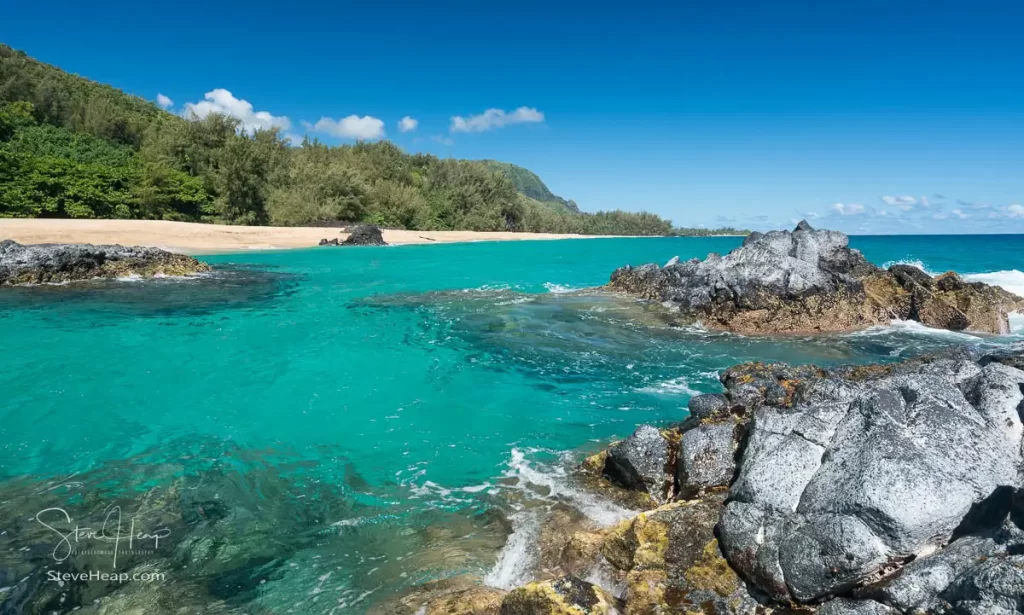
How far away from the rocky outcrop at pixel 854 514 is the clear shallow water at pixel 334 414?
119 cm

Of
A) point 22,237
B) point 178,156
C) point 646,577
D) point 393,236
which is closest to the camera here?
point 646,577

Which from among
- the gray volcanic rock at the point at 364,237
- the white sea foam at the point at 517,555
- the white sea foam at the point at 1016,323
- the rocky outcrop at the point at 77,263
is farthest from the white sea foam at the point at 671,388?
the gray volcanic rock at the point at 364,237

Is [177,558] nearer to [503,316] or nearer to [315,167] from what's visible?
[503,316]

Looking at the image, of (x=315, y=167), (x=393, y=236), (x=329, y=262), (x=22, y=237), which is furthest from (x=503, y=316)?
(x=315, y=167)

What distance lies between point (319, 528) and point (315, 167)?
201 feet

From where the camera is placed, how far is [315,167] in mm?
60812

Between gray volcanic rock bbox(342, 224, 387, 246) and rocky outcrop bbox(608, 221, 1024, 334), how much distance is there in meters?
37.8

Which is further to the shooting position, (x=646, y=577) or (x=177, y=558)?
(x=177, y=558)

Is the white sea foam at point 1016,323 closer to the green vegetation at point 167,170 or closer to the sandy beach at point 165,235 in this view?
the sandy beach at point 165,235

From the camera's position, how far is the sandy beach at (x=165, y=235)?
104 ft

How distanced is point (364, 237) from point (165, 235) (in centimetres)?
1683

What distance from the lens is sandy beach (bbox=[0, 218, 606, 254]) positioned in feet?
104
